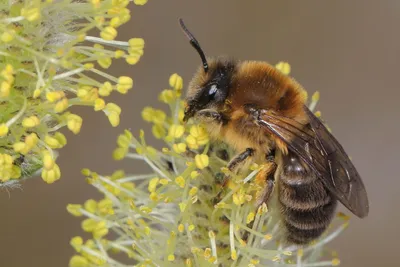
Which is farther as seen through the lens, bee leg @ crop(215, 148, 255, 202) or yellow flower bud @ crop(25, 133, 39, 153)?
bee leg @ crop(215, 148, 255, 202)

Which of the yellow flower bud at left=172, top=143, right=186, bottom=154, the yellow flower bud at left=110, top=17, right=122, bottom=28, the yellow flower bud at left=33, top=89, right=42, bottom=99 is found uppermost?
the yellow flower bud at left=110, top=17, right=122, bottom=28

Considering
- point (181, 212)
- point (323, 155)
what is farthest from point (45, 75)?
point (323, 155)

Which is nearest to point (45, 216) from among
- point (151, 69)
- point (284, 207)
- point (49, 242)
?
point (49, 242)

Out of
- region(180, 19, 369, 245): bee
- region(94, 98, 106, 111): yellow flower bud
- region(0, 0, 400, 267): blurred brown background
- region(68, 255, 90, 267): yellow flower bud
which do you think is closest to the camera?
region(94, 98, 106, 111): yellow flower bud

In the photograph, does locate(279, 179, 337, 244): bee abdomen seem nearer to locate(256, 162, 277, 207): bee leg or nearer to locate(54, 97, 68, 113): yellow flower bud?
locate(256, 162, 277, 207): bee leg

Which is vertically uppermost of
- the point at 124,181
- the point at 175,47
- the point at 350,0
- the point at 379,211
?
the point at 350,0

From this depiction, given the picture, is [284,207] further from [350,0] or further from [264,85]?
[350,0]

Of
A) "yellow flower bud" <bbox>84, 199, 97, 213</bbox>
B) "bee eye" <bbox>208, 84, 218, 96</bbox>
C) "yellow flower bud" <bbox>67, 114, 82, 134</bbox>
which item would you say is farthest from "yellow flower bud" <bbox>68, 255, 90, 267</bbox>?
"bee eye" <bbox>208, 84, 218, 96</bbox>
